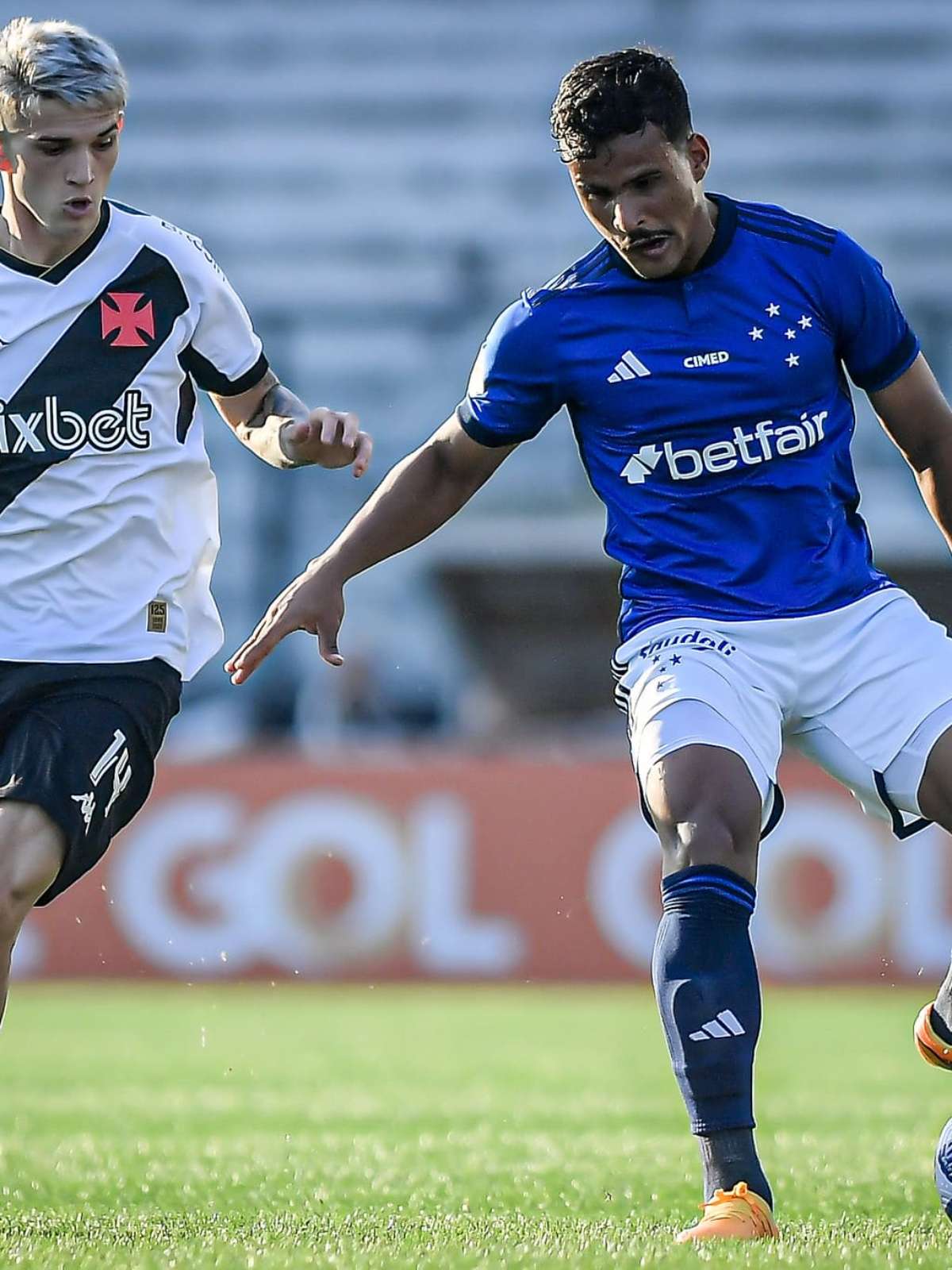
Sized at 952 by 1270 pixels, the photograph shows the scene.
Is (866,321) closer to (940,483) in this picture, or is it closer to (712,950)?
(940,483)

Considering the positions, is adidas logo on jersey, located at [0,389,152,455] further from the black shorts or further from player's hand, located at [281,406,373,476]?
the black shorts

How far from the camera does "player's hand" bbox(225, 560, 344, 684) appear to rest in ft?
13.9

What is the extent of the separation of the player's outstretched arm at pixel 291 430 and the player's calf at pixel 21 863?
88 cm

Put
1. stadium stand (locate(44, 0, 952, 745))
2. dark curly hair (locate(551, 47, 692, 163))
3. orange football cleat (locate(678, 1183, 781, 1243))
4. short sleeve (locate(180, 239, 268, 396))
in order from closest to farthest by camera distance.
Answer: orange football cleat (locate(678, 1183, 781, 1243)) → dark curly hair (locate(551, 47, 692, 163)) → short sleeve (locate(180, 239, 268, 396)) → stadium stand (locate(44, 0, 952, 745))

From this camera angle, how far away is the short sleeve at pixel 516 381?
426 cm

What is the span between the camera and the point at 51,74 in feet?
13.1

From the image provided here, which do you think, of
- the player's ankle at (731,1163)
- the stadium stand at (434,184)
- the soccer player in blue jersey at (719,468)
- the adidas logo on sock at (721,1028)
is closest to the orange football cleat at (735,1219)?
the player's ankle at (731,1163)

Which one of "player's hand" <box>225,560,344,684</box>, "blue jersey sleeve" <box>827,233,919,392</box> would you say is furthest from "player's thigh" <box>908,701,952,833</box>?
"player's hand" <box>225,560,344,684</box>

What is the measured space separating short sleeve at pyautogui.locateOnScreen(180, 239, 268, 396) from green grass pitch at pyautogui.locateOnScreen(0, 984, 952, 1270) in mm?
1737

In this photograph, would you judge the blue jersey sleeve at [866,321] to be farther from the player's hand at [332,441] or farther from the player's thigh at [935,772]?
the player's hand at [332,441]

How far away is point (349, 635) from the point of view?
55.1 feet

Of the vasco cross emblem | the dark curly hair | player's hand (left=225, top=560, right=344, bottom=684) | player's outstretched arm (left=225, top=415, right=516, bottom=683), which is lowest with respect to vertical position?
player's hand (left=225, top=560, right=344, bottom=684)

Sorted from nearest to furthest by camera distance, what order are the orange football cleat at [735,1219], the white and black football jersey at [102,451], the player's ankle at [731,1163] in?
1. the orange football cleat at [735,1219]
2. the player's ankle at [731,1163]
3. the white and black football jersey at [102,451]

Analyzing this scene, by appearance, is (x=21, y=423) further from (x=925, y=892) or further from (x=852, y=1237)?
(x=925, y=892)
